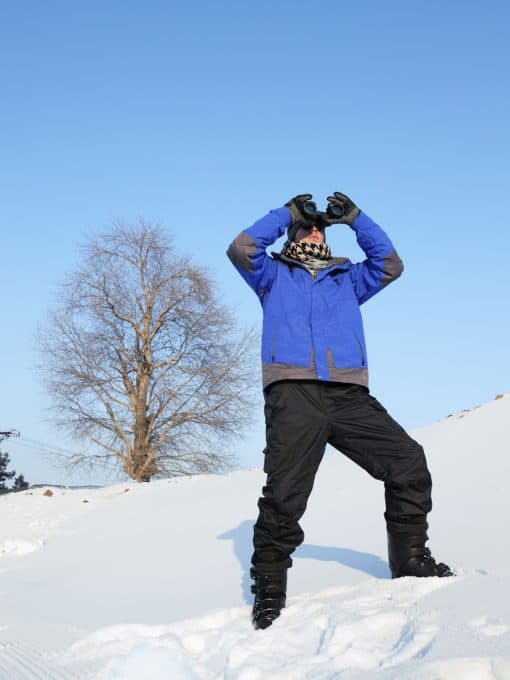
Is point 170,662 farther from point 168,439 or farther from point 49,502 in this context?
point 168,439

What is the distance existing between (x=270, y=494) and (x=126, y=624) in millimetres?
1025

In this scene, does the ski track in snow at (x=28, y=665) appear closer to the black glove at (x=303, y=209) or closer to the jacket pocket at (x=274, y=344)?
the jacket pocket at (x=274, y=344)

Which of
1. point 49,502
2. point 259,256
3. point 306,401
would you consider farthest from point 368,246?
point 49,502

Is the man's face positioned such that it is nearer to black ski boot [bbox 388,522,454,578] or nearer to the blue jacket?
the blue jacket

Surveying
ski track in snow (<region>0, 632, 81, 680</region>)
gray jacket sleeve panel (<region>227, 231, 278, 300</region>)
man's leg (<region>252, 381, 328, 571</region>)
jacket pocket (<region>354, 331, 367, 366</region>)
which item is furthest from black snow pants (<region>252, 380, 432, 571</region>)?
ski track in snow (<region>0, 632, 81, 680</region>)

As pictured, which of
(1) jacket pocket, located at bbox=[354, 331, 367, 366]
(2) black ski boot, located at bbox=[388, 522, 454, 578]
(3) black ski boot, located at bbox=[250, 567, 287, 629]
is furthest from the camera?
(1) jacket pocket, located at bbox=[354, 331, 367, 366]

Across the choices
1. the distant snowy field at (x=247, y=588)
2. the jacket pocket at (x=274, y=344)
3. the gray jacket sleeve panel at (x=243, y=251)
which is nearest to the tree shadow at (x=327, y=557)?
the distant snowy field at (x=247, y=588)

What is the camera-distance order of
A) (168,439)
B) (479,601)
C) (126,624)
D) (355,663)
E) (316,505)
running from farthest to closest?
(168,439) → (316,505) → (126,624) → (479,601) → (355,663)

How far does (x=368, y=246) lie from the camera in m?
3.90

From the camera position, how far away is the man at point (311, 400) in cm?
343

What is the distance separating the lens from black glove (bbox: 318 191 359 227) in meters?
3.80

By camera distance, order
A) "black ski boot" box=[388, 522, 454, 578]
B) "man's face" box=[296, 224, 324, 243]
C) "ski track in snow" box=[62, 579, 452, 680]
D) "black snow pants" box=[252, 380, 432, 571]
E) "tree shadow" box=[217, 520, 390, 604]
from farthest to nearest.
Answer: "tree shadow" box=[217, 520, 390, 604]
"man's face" box=[296, 224, 324, 243]
"black ski boot" box=[388, 522, 454, 578]
"black snow pants" box=[252, 380, 432, 571]
"ski track in snow" box=[62, 579, 452, 680]

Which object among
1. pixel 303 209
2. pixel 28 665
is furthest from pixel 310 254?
pixel 28 665

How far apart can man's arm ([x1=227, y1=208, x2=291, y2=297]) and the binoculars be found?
10cm
